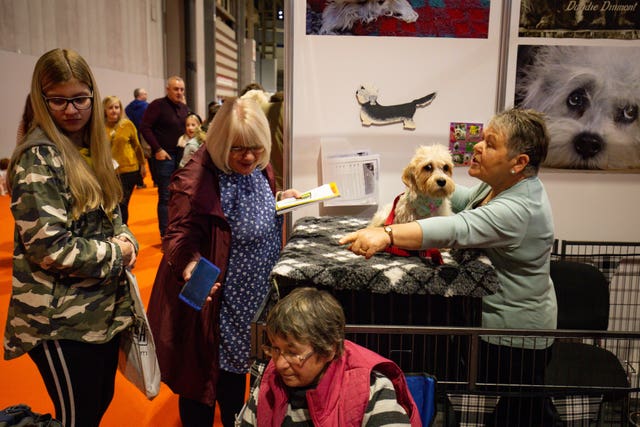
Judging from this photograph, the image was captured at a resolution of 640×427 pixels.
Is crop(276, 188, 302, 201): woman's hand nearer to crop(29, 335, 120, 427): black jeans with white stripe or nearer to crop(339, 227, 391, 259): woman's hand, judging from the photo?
crop(339, 227, 391, 259): woman's hand

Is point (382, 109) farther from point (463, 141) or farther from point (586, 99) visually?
point (586, 99)

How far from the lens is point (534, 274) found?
6.11 feet

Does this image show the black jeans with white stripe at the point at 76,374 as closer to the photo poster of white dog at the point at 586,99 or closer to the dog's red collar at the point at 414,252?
the dog's red collar at the point at 414,252

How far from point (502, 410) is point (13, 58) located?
8.18 m

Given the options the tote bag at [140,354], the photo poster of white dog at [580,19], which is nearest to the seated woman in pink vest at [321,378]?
the tote bag at [140,354]

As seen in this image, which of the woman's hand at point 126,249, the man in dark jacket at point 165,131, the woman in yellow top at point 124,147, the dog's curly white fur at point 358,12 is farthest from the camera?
the man in dark jacket at point 165,131

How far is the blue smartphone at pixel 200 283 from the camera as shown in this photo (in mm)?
1907

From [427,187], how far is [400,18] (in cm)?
106

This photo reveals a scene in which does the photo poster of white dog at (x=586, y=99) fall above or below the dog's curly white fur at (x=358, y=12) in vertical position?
below

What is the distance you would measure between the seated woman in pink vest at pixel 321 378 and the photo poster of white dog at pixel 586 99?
1.84m

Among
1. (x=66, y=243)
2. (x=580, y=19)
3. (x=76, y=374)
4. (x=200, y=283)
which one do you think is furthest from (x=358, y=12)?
(x=76, y=374)

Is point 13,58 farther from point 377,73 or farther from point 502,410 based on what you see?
point 502,410

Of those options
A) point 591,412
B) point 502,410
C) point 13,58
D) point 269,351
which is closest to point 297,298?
point 269,351

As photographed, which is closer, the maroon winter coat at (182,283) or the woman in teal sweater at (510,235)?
the woman in teal sweater at (510,235)
